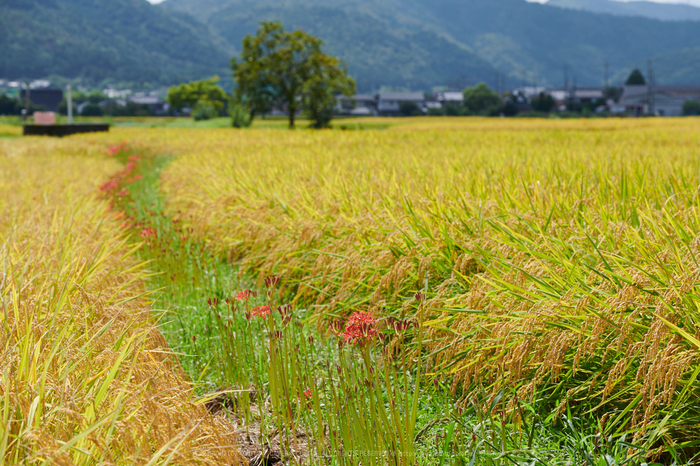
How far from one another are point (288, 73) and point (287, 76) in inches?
10.1

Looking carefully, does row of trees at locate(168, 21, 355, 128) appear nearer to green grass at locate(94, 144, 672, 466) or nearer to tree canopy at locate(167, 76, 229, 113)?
green grass at locate(94, 144, 672, 466)

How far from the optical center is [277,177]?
6699 mm

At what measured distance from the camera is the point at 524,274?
2658mm

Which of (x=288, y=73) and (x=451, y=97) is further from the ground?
(x=451, y=97)

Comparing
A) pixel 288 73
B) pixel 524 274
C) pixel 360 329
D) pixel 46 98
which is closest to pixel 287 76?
pixel 288 73

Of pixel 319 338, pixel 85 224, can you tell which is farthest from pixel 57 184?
pixel 319 338

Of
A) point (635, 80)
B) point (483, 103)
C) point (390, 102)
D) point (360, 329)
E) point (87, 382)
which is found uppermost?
point (635, 80)

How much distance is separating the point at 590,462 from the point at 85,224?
4606 mm

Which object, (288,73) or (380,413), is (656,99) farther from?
(380,413)

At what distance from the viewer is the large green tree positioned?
3994 centimetres

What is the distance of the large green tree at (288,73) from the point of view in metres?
39.9

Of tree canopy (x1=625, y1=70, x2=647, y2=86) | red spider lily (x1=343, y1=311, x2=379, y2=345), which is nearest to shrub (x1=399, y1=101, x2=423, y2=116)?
tree canopy (x1=625, y1=70, x2=647, y2=86)

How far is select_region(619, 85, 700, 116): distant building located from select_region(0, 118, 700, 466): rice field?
100.0 meters

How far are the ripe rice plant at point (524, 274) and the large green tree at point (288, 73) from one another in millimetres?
35667
